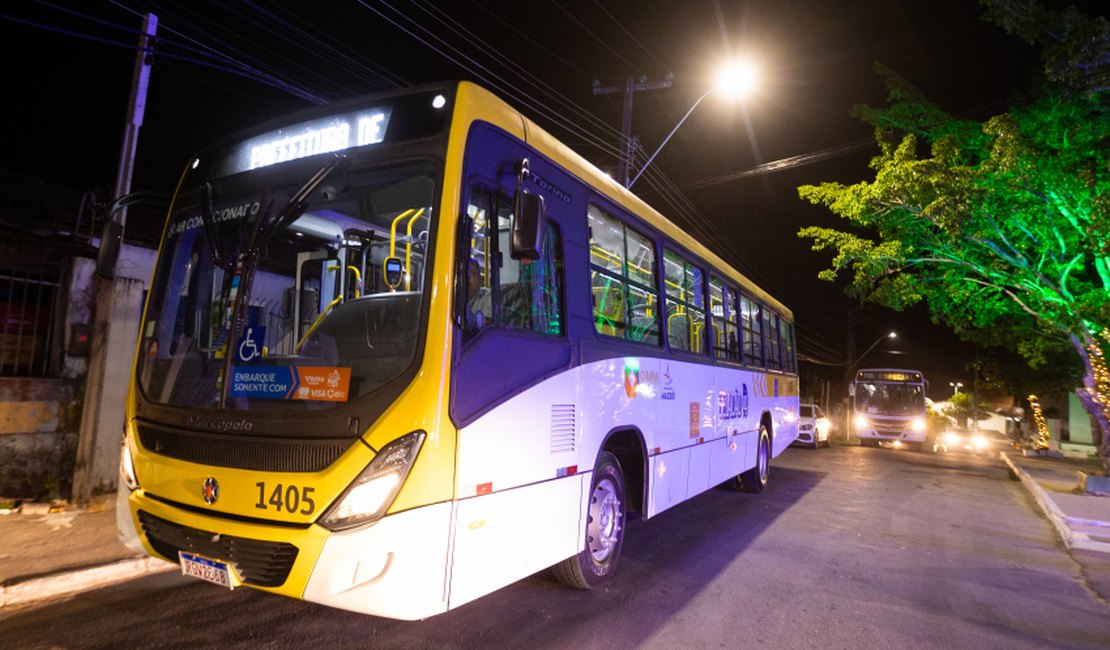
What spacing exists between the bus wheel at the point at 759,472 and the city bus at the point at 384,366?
529 cm

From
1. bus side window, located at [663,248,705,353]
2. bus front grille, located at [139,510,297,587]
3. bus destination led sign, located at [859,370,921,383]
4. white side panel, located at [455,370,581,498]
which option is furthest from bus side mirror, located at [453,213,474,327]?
bus destination led sign, located at [859,370,921,383]

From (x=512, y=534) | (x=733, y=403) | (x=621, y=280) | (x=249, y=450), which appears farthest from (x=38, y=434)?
(x=733, y=403)

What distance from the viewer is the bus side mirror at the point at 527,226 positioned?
351 cm

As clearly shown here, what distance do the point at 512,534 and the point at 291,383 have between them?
1565mm

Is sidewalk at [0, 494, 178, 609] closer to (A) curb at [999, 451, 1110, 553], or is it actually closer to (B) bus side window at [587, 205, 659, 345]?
(B) bus side window at [587, 205, 659, 345]

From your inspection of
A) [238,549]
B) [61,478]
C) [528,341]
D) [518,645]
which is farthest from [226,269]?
[61,478]

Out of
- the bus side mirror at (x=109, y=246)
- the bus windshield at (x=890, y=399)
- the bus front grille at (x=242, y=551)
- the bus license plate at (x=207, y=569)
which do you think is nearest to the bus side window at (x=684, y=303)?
the bus front grille at (x=242, y=551)

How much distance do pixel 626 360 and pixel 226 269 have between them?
10.2 ft

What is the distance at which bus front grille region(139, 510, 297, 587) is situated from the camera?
123 inches

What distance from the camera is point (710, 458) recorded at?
7.44 meters

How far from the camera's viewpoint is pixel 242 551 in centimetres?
324

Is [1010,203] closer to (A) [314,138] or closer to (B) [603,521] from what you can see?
(B) [603,521]

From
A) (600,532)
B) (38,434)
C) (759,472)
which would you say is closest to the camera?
(600,532)

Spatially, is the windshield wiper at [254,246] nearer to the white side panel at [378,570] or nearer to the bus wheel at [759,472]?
the white side panel at [378,570]
